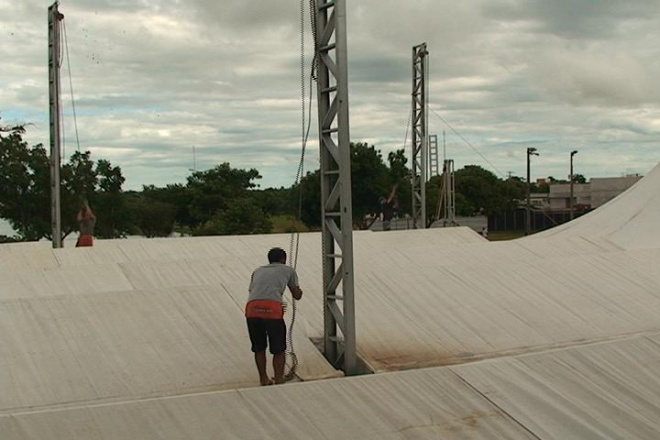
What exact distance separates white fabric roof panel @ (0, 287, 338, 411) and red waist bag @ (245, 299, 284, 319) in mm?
674

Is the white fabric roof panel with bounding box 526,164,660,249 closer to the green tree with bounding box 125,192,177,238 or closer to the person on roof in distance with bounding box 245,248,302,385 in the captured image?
the person on roof in distance with bounding box 245,248,302,385

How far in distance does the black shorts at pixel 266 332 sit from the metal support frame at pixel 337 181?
814mm

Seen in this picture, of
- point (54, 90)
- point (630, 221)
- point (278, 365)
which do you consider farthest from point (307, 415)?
point (630, 221)

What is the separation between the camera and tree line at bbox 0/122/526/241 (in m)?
33.6

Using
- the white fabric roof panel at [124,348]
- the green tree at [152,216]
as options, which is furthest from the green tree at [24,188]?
the white fabric roof panel at [124,348]

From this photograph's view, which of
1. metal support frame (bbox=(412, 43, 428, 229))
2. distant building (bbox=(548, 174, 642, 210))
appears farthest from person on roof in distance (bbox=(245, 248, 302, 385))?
distant building (bbox=(548, 174, 642, 210))

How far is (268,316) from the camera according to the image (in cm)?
671

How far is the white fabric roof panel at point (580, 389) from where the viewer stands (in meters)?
6.39

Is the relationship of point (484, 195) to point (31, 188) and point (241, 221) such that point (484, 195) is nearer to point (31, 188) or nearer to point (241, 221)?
point (241, 221)

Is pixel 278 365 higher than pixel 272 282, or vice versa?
pixel 272 282

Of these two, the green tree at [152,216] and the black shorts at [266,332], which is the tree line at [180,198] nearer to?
the green tree at [152,216]

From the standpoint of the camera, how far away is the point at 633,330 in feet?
30.5

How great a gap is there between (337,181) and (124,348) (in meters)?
2.38

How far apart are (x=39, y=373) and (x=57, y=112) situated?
7900mm
